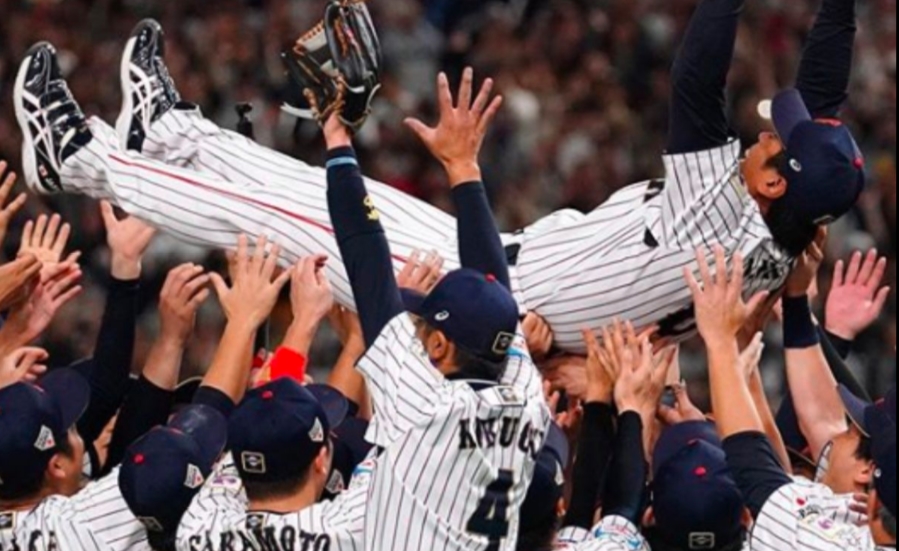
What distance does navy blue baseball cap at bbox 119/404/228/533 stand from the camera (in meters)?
6.00

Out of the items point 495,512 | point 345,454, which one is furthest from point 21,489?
point 495,512

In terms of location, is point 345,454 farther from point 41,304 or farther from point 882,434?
point 882,434

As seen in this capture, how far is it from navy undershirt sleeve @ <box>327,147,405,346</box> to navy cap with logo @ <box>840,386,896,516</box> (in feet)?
4.13

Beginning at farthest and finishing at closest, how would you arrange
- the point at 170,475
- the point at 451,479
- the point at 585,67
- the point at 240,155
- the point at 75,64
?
the point at 585,67
the point at 75,64
the point at 240,155
the point at 170,475
the point at 451,479

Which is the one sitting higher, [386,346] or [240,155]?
[240,155]

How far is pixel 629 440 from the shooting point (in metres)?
6.25

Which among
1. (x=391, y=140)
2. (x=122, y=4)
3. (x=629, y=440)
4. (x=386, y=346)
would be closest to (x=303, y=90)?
(x=386, y=346)

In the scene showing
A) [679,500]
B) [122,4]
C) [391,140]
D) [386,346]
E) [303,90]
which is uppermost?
[122,4]

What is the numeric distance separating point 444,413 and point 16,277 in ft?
5.77

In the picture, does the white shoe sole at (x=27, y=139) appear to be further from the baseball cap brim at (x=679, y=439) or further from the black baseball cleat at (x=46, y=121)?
the baseball cap brim at (x=679, y=439)

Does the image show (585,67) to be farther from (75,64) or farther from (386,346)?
(386,346)

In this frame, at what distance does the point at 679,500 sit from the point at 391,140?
25.4 feet

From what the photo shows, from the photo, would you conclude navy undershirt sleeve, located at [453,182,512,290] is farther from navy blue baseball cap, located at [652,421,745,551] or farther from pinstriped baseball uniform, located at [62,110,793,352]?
pinstriped baseball uniform, located at [62,110,793,352]

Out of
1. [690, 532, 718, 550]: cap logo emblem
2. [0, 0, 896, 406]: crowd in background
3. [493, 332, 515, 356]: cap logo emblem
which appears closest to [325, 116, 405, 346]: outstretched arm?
[493, 332, 515, 356]: cap logo emblem
